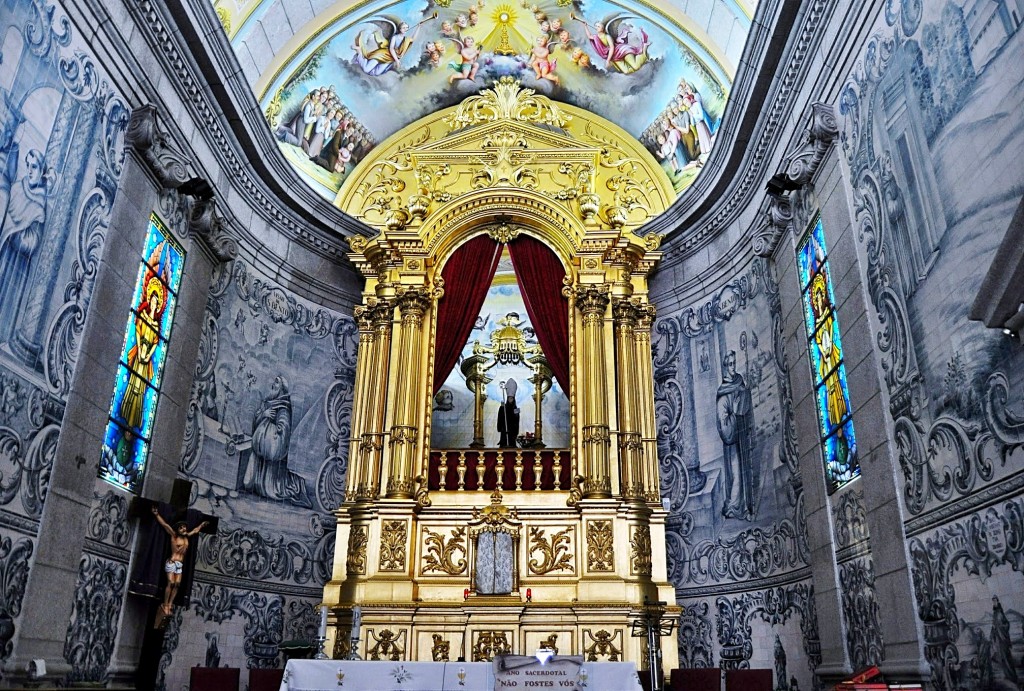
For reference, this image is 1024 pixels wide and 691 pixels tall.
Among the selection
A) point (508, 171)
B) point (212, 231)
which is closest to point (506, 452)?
point (508, 171)

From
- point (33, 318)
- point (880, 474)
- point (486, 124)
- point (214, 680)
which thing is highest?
point (486, 124)

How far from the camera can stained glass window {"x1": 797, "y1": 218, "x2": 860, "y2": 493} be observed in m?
7.18

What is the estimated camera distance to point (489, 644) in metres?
8.92

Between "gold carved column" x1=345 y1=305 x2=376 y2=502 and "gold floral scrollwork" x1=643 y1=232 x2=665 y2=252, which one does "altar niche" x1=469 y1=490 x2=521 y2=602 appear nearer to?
"gold carved column" x1=345 y1=305 x2=376 y2=502

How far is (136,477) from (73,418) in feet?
4.69

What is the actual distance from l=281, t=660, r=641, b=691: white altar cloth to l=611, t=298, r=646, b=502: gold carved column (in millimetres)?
3762

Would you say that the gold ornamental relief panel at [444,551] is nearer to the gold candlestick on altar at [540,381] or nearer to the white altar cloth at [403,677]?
the gold candlestick on altar at [540,381]

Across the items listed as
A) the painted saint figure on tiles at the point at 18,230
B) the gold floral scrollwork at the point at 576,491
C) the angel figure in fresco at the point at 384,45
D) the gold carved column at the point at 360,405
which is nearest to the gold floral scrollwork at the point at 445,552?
the gold carved column at the point at 360,405

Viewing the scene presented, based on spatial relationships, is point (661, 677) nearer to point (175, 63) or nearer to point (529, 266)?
point (529, 266)

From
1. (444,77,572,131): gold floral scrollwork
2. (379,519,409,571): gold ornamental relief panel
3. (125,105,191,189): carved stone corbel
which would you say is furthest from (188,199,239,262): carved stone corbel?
(444,77,572,131): gold floral scrollwork

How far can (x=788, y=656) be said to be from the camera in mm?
8156

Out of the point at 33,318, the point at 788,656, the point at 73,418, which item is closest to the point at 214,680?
the point at 73,418

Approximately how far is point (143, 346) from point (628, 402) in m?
5.85

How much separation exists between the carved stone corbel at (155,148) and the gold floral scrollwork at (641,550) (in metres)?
6.54
